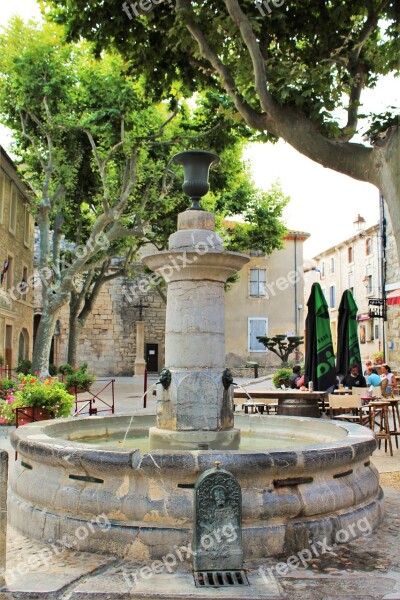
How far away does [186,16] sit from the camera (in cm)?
750

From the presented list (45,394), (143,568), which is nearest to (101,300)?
(45,394)

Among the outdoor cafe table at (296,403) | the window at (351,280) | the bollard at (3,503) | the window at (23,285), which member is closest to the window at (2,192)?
the window at (23,285)

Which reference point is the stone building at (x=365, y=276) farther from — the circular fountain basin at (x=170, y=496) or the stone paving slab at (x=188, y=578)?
the stone paving slab at (x=188, y=578)

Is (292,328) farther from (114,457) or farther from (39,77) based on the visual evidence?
(114,457)

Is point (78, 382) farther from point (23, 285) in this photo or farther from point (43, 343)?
point (23, 285)

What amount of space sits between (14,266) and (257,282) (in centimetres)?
1764

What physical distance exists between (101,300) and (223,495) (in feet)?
106

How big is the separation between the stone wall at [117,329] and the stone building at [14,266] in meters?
8.06

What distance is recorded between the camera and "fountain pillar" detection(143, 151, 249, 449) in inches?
251

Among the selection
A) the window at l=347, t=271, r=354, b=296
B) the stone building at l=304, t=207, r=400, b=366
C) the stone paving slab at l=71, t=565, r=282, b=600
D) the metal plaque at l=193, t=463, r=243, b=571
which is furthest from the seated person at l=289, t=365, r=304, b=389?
the window at l=347, t=271, r=354, b=296

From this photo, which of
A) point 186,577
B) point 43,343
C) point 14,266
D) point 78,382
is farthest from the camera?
point 14,266

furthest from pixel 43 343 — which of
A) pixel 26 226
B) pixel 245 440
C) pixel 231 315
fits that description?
pixel 231 315

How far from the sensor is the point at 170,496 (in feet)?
15.3

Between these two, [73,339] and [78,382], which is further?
[73,339]
